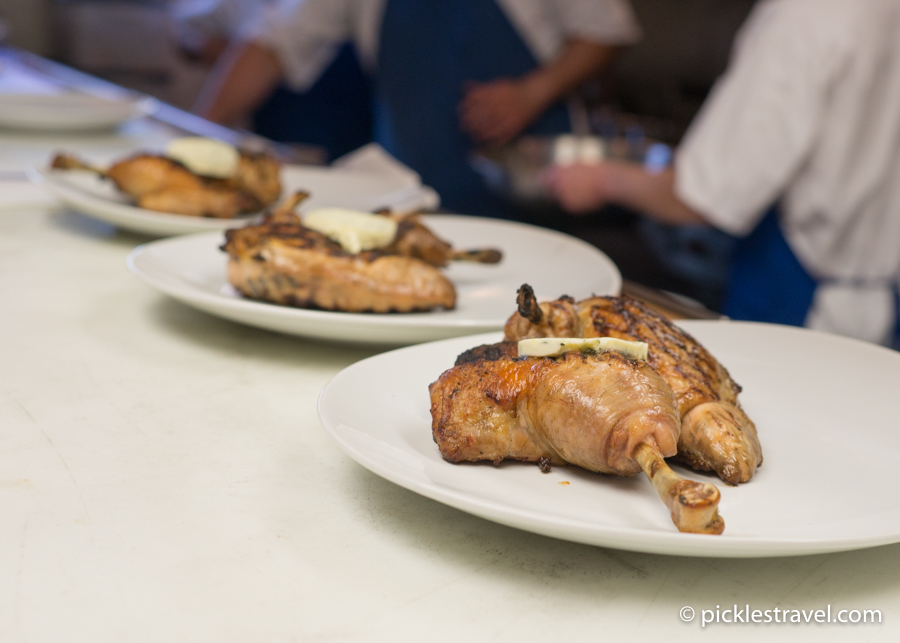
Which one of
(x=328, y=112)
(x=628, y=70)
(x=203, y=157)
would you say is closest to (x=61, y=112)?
(x=203, y=157)

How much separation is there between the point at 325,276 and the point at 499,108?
301cm

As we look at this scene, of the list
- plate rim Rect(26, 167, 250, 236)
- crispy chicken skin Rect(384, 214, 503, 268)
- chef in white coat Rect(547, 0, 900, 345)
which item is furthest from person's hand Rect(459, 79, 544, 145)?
crispy chicken skin Rect(384, 214, 503, 268)

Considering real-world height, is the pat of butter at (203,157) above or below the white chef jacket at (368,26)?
below

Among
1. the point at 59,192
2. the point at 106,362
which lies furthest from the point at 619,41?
the point at 106,362

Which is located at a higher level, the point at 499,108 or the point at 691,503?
the point at 691,503

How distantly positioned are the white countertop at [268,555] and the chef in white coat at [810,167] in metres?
1.93

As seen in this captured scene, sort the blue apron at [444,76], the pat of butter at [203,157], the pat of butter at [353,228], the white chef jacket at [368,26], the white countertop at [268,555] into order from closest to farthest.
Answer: the white countertop at [268,555] → the pat of butter at [353,228] → the pat of butter at [203,157] → the white chef jacket at [368,26] → the blue apron at [444,76]

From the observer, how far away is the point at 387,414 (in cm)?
83

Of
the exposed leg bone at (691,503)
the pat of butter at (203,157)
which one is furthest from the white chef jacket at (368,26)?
the exposed leg bone at (691,503)

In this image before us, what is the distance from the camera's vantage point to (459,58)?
4012 millimetres

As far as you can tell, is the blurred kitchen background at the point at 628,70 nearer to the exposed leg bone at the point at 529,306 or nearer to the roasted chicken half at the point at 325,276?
the roasted chicken half at the point at 325,276

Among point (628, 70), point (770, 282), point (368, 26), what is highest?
point (368, 26)

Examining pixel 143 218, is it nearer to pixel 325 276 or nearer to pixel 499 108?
pixel 325 276

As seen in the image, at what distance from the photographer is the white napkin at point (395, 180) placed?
6.18 feet
